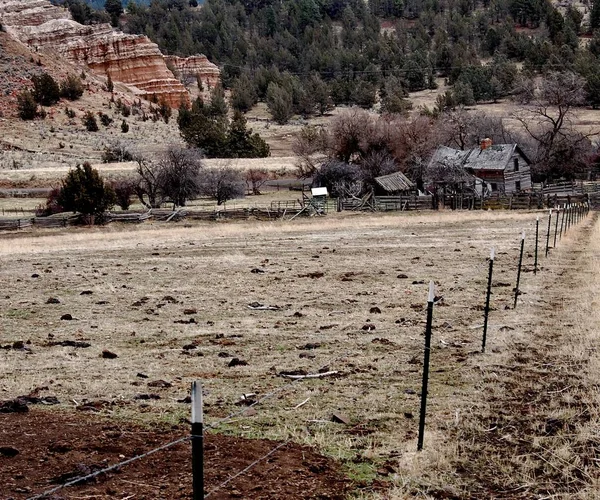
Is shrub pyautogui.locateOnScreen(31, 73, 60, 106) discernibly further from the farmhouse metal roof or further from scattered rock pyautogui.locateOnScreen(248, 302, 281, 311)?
scattered rock pyautogui.locateOnScreen(248, 302, 281, 311)

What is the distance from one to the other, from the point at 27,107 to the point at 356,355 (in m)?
90.0

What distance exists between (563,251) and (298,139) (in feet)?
174

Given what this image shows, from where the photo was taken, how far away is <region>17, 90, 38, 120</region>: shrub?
90.0 metres

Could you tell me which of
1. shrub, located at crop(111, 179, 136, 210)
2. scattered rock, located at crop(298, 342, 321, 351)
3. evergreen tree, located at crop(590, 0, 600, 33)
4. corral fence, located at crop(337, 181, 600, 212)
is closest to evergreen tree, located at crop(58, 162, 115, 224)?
shrub, located at crop(111, 179, 136, 210)

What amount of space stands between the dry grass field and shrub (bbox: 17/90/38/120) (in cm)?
7340

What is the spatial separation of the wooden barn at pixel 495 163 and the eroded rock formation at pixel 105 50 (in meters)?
70.2

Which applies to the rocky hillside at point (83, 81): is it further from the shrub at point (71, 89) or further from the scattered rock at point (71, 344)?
the scattered rock at point (71, 344)

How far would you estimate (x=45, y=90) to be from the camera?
94500 millimetres

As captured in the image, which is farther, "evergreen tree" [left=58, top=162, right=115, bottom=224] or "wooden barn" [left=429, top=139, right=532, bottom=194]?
"wooden barn" [left=429, top=139, right=532, bottom=194]

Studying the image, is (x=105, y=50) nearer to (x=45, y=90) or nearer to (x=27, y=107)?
(x=45, y=90)

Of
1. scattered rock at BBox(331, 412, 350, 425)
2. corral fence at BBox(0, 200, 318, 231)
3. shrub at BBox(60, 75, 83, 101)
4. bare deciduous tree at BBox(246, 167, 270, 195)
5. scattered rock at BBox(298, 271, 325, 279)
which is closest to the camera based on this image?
scattered rock at BBox(331, 412, 350, 425)

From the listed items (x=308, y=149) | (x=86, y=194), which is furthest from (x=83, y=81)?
(x=86, y=194)

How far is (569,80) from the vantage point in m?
66.9

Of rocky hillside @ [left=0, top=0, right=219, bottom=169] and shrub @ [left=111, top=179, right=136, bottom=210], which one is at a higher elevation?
rocky hillside @ [left=0, top=0, right=219, bottom=169]
